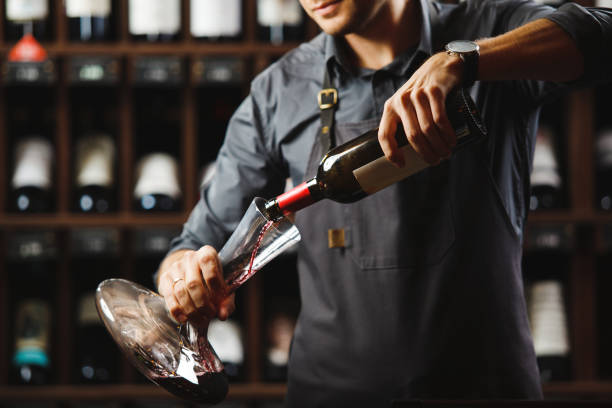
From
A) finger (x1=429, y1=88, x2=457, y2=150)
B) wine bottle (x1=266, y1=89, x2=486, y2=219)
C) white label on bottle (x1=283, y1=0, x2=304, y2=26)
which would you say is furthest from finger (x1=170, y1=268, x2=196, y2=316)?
white label on bottle (x1=283, y1=0, x2=304, y2=26)

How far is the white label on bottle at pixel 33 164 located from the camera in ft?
6.53

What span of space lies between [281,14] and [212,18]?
21 centimetres

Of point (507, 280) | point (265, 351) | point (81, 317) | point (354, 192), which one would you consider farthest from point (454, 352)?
point (81, 317)

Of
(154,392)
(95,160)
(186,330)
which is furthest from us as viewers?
(95,160)

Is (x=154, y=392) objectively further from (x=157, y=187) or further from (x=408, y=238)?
(x=408, y=238)

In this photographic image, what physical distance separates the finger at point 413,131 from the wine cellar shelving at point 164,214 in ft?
4.15

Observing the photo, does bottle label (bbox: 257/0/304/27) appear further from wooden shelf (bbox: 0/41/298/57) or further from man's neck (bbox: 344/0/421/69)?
man's neck (bbox: 344/0/421/69)

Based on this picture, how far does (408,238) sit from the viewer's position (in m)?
1.01

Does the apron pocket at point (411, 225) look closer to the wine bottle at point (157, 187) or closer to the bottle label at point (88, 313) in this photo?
the wine bottle at point (157, 187)

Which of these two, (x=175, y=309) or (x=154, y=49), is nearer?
(x=175, y=309)

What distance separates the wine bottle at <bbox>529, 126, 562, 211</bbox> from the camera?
6.41ft

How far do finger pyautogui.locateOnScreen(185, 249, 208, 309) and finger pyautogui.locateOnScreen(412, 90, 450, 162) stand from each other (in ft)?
1.02

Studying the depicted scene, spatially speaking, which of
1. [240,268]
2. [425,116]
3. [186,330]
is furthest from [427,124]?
[186,330]

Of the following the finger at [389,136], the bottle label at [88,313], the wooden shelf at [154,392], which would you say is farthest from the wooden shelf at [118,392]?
the finger at [389,136]
